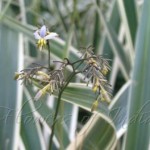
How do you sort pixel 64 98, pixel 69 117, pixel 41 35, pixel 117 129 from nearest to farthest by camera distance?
pixel 41 35
pixel 64 98
pixel 117 129
pixel 69 117

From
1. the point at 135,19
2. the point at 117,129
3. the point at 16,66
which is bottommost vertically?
the point at 117,129

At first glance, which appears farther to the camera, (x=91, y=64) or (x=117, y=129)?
(x=117, y=129)

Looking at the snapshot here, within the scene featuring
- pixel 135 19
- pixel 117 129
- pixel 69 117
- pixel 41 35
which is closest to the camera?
pixel 41 35

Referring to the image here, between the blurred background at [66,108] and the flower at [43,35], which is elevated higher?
the flower at [43,35]

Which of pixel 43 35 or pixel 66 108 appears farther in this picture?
pixel 66 108

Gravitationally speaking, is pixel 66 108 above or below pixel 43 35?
below

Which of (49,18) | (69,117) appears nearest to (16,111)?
(69,117)

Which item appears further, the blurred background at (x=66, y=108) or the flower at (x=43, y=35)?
the blurred background at (x=66, y=108)

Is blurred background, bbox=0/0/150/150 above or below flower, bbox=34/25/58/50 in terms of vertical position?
below

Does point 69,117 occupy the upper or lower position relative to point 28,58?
lower

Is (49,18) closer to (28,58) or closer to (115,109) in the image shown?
(28,58)

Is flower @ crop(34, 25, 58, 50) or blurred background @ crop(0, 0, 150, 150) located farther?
blurred background @ crop(0, 0, 150, 150)
